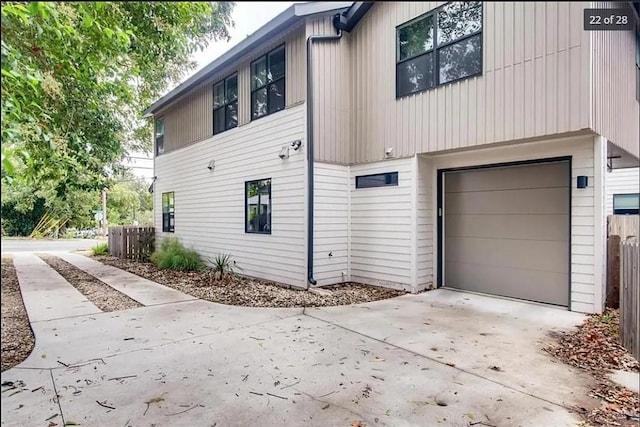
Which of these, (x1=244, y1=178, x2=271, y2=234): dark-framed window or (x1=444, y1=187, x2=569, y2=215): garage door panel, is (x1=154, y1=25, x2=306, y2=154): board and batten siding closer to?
(x1=244, y1=178, x2=271, y2=234): dark-framed window

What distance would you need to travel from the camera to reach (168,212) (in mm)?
12352

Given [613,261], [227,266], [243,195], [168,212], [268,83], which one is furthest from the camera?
[168,212]

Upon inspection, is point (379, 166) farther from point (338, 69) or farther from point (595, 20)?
point (595, 20)

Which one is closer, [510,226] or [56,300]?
[56,300]

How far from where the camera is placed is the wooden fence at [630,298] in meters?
3.55

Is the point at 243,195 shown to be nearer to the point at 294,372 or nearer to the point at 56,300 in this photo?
the point at 56,300

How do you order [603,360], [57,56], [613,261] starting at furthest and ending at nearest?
1. [613,261]
2. [603,360]
3. [57,56]

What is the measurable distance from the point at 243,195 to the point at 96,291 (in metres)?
3.46

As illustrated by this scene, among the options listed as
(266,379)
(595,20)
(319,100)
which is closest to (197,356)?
(266,379)

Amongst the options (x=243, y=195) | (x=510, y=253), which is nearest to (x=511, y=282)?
(x=510, y=253)

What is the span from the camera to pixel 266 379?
124 inches

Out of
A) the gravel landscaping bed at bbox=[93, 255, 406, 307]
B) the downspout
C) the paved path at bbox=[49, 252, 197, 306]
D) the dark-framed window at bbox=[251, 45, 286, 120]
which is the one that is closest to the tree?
the paved path at bbox=[49, 252, 197, 306]

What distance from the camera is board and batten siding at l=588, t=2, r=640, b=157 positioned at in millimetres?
5000

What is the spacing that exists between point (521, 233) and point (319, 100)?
4259 mm
